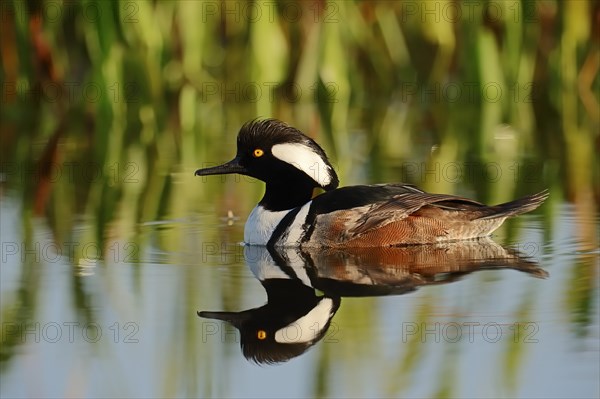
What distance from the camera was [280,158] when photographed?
9711 millimetres

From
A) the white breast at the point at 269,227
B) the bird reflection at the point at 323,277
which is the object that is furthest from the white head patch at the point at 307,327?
the white breast at the point at 269,227

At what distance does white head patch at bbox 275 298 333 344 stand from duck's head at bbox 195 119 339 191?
225cm

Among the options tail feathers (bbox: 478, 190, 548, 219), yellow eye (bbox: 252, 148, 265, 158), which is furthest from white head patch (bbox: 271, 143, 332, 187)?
tail feathers (bbox: 478, 190, 548, 219)

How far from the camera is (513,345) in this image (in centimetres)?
657

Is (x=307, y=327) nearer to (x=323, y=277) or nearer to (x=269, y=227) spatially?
(x=323, y=277)

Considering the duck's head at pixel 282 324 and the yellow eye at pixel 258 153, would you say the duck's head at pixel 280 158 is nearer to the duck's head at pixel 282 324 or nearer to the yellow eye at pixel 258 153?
the yellow eye at pixel 258 153

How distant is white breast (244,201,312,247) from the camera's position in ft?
30.6

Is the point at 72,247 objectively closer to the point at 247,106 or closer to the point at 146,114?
the point at 146,114

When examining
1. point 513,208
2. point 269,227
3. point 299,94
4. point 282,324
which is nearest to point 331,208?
point 269,227

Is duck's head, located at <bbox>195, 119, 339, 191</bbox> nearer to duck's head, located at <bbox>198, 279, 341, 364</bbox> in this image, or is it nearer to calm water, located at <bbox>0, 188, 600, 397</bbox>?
calm water, located at <bbox>0, 188, 600, 397</bbox>

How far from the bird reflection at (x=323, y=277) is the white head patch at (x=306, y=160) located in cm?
61

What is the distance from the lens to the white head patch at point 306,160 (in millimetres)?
9617

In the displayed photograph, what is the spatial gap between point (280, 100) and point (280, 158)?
27.5ft

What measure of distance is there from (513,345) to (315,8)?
9.99 metres
